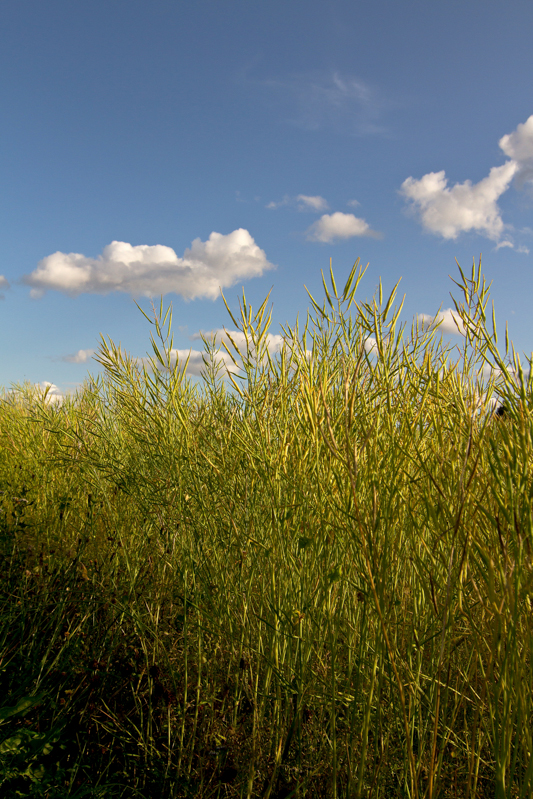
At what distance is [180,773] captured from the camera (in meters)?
1.63

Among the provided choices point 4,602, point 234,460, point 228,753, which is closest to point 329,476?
point 234,460

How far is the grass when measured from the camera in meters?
1.05

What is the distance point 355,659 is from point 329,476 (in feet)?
1.80

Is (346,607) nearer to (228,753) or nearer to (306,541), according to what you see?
(306,541)

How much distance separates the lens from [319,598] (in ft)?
4.80

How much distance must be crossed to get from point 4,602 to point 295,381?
7.44ft

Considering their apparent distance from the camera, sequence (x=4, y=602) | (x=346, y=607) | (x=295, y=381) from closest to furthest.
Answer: (x=346, y=607) → (x=295, y=381) → (x=4, y=602)

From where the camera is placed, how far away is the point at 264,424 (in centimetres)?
166

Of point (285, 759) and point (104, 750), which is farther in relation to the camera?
point (104, 750)

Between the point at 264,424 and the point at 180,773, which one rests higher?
the point at 264,424

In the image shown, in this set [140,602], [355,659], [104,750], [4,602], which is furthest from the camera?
[4,602]

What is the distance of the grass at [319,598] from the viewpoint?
1.05 meters

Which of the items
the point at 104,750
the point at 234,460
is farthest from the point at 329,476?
the point at 104,750

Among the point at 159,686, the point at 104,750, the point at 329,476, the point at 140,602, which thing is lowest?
the point at 104,750
